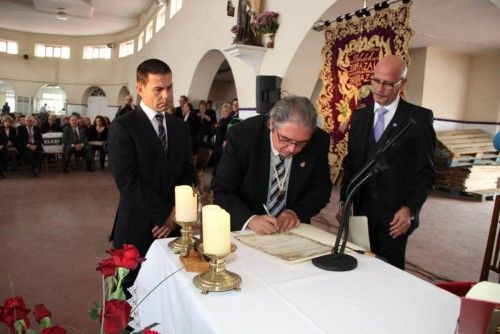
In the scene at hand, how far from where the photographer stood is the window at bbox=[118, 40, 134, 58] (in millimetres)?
18125

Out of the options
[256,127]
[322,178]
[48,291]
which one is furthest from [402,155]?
[48,291]

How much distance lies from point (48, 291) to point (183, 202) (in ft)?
6.93

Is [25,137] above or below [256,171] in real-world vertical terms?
below

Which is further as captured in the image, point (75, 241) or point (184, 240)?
point (75, 241)

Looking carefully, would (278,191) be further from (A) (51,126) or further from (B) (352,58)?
(A) (51,126)

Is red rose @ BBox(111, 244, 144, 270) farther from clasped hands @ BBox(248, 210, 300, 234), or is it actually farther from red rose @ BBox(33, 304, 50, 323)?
clasped hands @ BBox(248, 210, 300, 234)

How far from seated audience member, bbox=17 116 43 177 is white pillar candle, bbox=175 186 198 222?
810cm

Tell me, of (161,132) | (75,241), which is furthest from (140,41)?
(161,132)

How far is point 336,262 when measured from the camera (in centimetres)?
149

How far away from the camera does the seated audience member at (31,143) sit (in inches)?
336

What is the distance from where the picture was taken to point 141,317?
1.61 meters

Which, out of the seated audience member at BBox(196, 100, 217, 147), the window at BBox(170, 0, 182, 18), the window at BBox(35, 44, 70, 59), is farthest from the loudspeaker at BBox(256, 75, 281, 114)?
the window at BBox(35, 44, 70, 59)

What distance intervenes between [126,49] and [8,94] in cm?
752

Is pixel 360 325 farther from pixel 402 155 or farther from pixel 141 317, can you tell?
pixel 402 155
